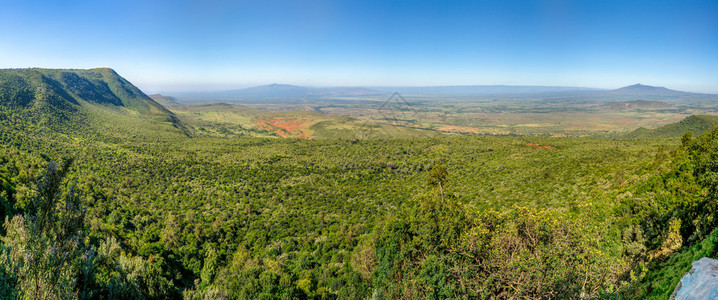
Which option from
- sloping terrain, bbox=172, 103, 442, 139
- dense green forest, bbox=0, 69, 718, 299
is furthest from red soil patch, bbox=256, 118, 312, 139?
dense green forest, bbox=0, 69, 718, 299

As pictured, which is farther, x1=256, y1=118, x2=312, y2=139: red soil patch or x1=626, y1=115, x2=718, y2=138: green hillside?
x1=256, y1=118, x2=312, y2=139: red soil patch

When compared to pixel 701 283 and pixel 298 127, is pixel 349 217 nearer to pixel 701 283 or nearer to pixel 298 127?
pixel 701 283

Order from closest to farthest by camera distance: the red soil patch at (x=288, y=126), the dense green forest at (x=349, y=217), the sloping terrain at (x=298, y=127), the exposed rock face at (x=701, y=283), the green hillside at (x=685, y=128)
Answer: the exposed rock face at (x=701, y=283) < the dense green forest at (x=349, y=217) < the green hillside at (x=685, y=128) < the sloping terrain at (x=298, y=127) < the red soil patch at (x=288, y=126)

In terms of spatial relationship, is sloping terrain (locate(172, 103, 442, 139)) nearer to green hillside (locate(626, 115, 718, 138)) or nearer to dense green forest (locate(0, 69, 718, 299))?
dense green forest (locate(0, 69, 718, 299))

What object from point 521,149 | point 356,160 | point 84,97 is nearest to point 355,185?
point 356,160

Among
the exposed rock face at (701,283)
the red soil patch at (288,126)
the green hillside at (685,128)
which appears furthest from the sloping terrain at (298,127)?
the exposed rock face at (701,283)

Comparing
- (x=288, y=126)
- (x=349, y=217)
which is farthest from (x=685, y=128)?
(x=288, y=126)

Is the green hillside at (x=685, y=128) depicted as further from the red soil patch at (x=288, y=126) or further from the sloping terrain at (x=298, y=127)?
the red soil patch at (x=288, y=126)
